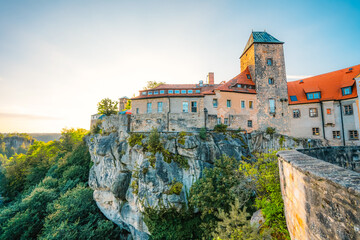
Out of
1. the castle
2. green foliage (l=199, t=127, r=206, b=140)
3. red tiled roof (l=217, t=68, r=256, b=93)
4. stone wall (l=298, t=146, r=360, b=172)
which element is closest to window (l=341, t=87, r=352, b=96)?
the castle

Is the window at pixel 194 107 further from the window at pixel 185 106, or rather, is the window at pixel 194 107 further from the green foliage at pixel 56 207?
the green foliage at pixel 56 207

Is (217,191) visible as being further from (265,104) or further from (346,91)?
(346,91)

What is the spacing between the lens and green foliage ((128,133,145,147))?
21.3 meters

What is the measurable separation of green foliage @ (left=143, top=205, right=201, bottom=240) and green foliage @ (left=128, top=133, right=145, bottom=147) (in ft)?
25.6

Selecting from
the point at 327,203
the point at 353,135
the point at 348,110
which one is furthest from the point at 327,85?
the point at 327,203

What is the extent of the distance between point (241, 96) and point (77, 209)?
89.4ft

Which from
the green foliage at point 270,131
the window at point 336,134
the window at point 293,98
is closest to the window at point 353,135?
the window at point 336,134

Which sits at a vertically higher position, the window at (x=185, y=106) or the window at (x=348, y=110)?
the window at (x=185, y=106)

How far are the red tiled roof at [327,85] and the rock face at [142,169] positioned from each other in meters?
11.8

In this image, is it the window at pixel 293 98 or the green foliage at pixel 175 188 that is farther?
the window at pixel 293 98

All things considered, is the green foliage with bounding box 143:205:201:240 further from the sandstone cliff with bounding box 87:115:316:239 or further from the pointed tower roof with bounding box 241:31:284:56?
the pointed tower roof with bounding box 241:31:284:56

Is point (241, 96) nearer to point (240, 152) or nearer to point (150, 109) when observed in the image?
point (240, 152)

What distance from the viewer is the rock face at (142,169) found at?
1831 cm

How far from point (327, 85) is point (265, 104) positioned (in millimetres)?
9003
